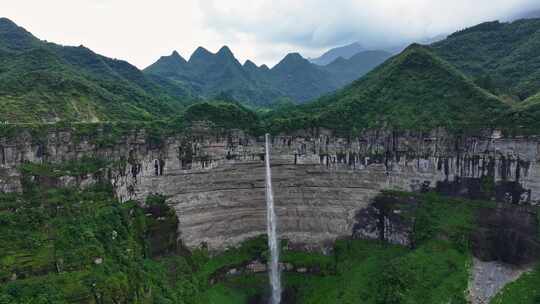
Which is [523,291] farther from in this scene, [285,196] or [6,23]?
[6,23]

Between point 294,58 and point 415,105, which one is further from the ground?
point 294,58

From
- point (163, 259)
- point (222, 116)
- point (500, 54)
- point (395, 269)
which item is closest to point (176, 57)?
point (222, 116)

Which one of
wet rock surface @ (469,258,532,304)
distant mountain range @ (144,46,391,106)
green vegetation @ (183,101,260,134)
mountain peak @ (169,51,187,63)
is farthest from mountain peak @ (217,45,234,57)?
wet rock surface @ (469,258,532,304)

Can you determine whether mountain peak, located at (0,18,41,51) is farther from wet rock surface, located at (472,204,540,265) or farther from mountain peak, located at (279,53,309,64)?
mountain peak, located at (279,53,309,64)

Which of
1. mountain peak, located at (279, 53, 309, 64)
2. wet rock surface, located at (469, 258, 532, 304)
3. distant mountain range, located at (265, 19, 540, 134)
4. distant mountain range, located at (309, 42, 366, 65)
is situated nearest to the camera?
wet rock surface, located at (469, 258, 532, 304)

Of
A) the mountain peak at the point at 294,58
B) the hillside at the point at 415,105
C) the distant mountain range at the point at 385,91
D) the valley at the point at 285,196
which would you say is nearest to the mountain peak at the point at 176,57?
the mountain peak at the point at 294,58
